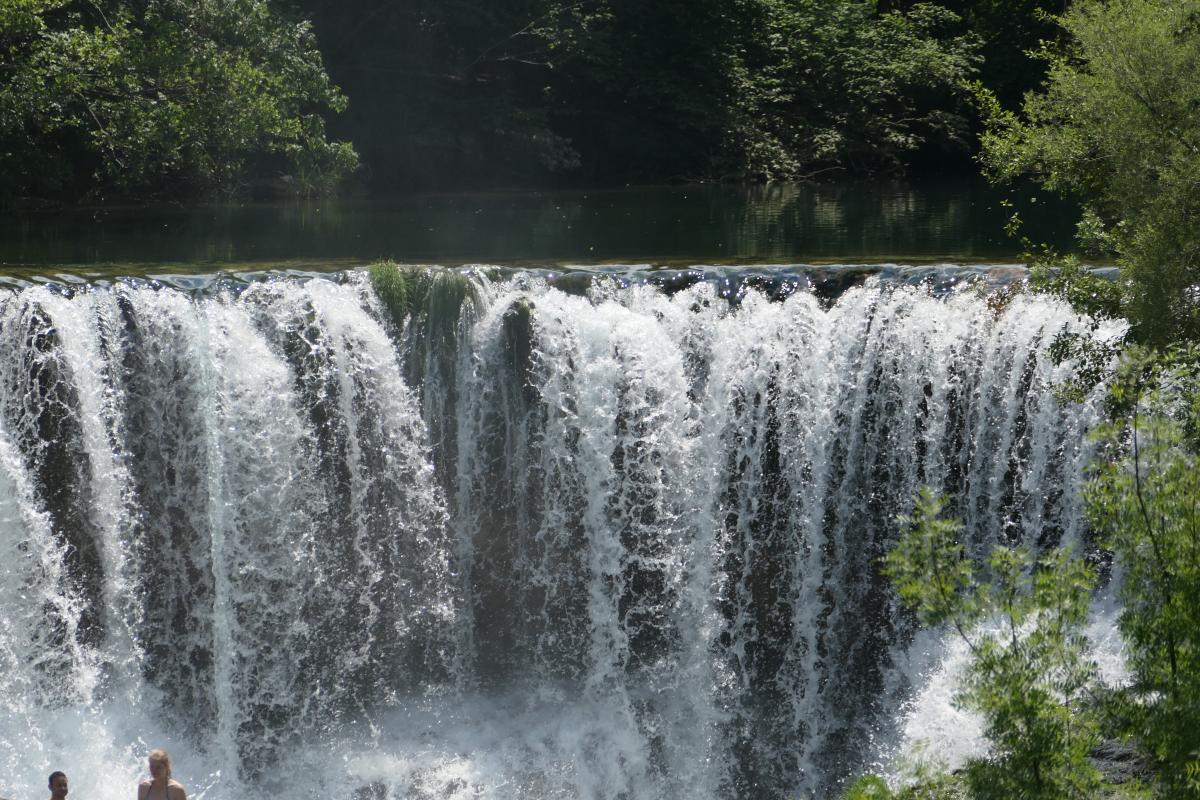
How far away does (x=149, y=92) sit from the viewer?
1695 cm

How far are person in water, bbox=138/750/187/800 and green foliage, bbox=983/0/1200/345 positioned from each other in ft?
19.8

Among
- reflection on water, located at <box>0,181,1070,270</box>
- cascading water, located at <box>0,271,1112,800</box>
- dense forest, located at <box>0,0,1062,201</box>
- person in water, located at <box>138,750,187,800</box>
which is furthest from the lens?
dense forest, located at <box>0,0,1062,201</box>

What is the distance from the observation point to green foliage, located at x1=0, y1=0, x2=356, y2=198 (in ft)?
51.3

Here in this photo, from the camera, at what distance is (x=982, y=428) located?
10.5 m

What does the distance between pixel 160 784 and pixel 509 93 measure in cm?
1942

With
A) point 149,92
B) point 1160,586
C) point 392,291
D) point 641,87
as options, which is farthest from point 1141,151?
point 641,87

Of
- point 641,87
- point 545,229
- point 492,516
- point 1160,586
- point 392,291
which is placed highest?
point 641,87

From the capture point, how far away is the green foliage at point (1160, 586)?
5078 millimetres

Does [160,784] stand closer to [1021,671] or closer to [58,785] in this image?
[58,785]

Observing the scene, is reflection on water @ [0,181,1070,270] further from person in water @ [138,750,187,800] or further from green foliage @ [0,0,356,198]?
person in water @ [138,750,187,800]

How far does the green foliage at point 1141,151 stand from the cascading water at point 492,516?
1.26m

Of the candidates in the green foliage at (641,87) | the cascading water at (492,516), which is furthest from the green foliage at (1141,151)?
the green foliage at (641,87)

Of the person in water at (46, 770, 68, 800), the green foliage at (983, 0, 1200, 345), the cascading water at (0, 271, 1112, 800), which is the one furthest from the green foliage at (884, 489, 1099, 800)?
the person in water at (46, 770, 68, 800)

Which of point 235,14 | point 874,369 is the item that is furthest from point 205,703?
point 235,14
